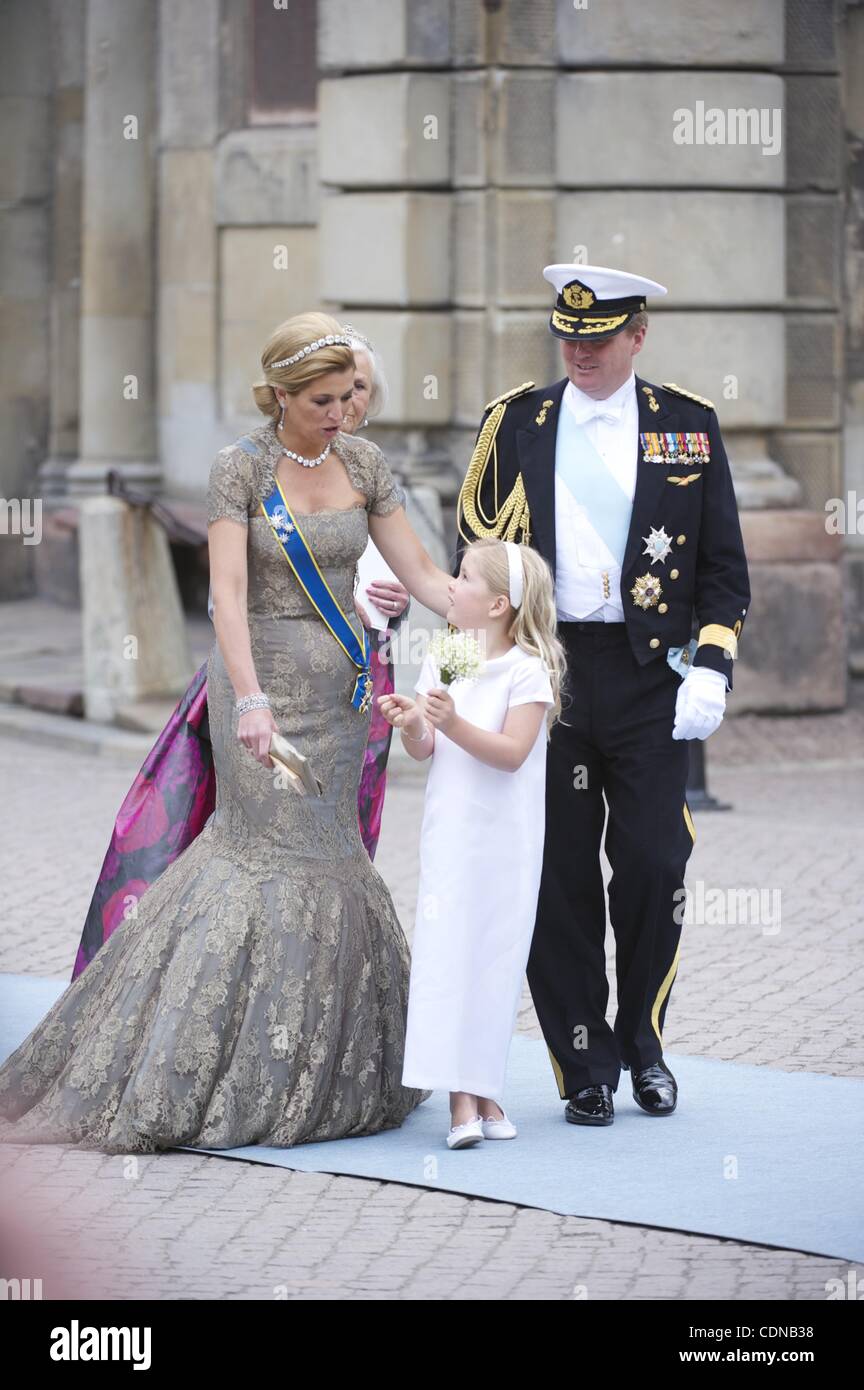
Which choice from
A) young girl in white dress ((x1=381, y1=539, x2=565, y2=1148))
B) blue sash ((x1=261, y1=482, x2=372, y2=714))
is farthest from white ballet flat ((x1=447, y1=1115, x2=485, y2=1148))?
blue sash ((x1=261, y1=482, x2=372, y2=714))

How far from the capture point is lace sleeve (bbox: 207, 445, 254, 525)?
5754 millimetres

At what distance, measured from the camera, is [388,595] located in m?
6.17

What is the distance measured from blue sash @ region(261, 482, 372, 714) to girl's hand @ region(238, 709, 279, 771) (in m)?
0.34

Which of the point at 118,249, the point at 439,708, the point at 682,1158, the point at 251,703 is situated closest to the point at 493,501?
the point at 439,708

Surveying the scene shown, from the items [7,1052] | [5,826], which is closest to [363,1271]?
[7,1052]

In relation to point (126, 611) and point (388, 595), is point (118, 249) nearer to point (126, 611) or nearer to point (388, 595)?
point (126, 611)

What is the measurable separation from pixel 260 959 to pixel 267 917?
Answer: 99 millimetres

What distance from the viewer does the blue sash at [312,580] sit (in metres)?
5.81

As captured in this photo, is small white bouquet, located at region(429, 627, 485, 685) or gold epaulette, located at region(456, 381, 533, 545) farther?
gold epaulette, located at region(456, 381, 533, 545)

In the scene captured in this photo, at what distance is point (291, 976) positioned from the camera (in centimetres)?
577

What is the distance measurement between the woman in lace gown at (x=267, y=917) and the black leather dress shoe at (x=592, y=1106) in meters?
0.39

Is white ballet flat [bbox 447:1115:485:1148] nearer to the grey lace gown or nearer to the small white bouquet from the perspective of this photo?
the grey lace gown

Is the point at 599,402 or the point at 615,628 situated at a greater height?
the point at 599,402
